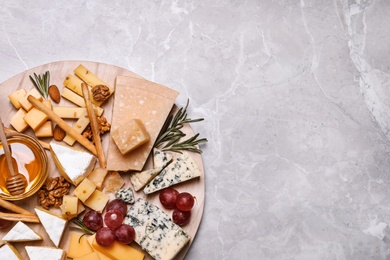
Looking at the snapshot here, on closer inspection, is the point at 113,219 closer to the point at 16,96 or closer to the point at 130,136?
the point at 130,136

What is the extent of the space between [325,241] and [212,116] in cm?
74

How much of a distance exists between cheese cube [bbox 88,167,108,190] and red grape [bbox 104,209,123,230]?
13 cm

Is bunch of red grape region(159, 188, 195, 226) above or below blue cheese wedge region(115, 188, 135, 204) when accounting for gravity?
below

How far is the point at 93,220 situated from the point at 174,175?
368mm

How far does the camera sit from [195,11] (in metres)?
2.29

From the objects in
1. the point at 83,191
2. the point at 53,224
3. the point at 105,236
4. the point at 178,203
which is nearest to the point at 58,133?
the point at 83,191

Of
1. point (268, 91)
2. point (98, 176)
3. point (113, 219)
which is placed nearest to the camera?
point (113, 219)

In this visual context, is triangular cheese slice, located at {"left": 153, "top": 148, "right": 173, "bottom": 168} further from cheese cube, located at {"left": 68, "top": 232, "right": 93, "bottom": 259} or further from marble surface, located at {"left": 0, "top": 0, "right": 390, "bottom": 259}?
cheese cube, located at {"left": 68, "top": 232, "right": 93, "bottom": 259}

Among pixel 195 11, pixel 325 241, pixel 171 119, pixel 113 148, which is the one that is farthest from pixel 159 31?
pixel 325 241

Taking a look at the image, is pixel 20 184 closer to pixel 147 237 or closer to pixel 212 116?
pixel 147 237

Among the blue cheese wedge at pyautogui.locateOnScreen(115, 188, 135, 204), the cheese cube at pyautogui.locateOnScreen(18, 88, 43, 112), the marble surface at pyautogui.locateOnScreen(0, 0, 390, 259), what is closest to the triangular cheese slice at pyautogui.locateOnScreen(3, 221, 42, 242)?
the blue cheese wedge at pyautogui.locateOnScreen(115, 188, 135, 204)

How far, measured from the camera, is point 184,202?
6.51ft

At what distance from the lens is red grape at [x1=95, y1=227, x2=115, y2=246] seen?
1.96m

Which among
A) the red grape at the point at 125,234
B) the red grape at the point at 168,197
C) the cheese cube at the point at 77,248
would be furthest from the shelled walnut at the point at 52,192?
the red grape at the point at 168,197
